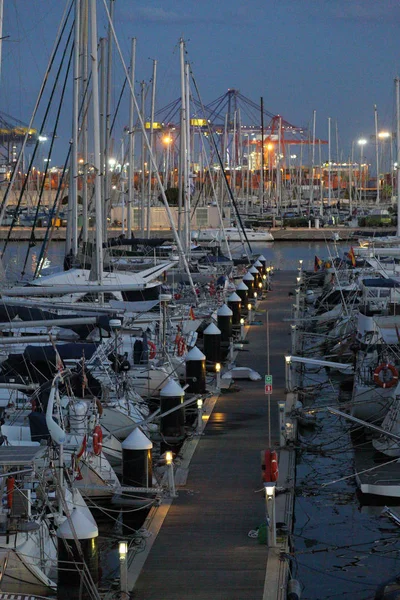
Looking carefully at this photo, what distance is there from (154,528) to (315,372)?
625 inches

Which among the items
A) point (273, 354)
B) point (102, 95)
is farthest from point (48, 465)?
point (102, 95)

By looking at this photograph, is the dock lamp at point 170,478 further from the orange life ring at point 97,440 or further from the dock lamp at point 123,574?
the dock lamp at point 123,574

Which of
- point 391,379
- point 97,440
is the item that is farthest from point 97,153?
point 97,440

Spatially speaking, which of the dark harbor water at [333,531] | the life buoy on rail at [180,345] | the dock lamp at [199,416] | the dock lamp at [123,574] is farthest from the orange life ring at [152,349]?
the dock lamp at [123,574]

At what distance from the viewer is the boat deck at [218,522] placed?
14039 millimetres

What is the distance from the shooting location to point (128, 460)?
1783 centimetres

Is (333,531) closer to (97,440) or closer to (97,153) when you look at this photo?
(97,440)

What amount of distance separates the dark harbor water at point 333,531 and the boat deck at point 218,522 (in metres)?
0.85

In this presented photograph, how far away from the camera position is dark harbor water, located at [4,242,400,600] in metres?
15.8

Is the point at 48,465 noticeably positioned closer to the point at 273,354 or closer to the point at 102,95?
the point at 273,354

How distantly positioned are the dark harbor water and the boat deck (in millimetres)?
851

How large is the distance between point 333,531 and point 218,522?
2522 mm

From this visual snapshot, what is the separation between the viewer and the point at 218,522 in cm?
1642

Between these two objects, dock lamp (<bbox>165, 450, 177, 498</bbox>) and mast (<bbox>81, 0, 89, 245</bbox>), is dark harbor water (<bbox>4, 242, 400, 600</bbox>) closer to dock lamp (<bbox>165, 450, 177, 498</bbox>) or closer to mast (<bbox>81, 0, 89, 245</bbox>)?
dock lamp (<bbox>165, 450, 177, 498</bbox>)
